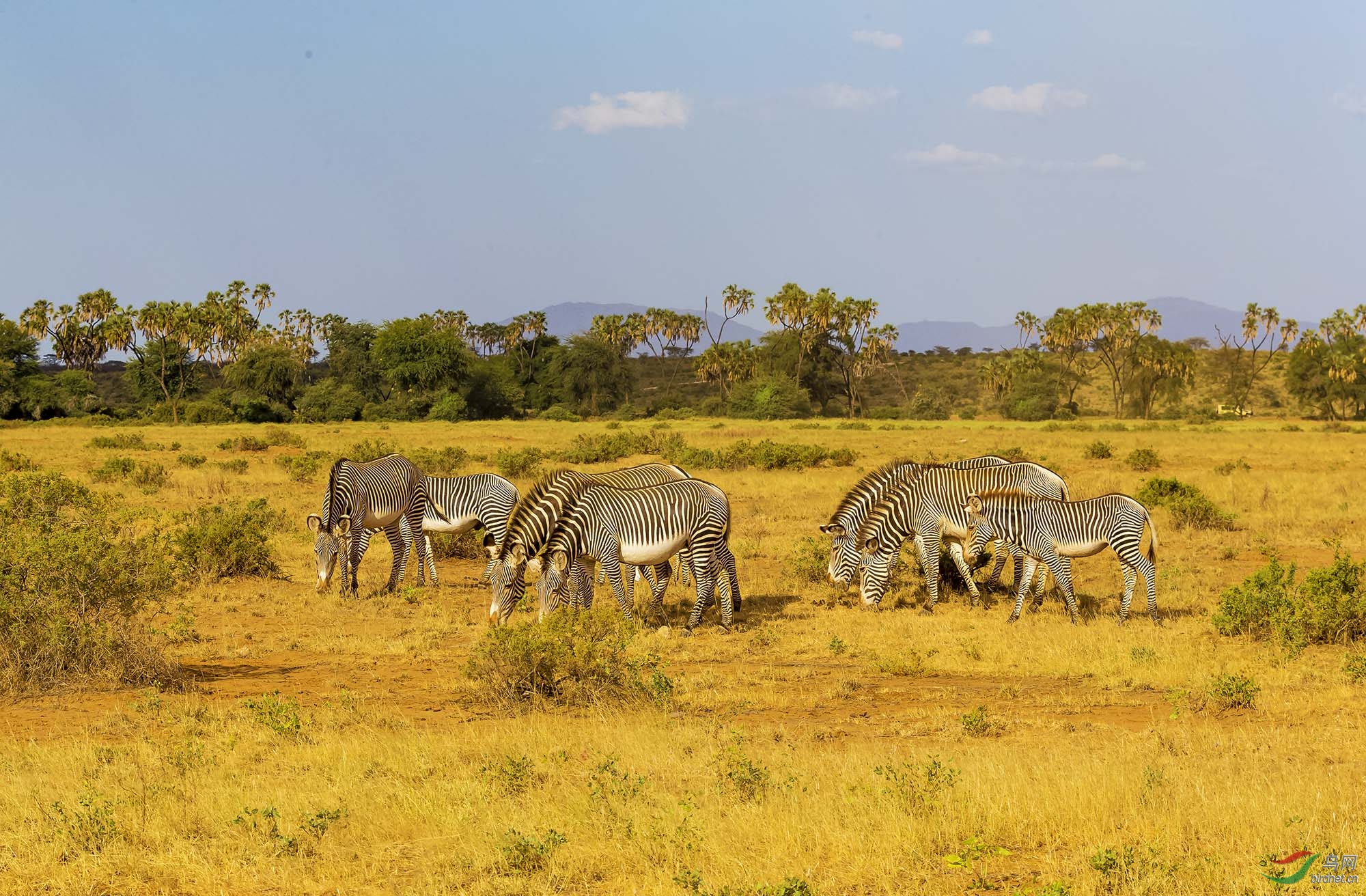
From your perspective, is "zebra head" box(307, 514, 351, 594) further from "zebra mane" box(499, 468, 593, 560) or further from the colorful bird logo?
the colorful bird logo

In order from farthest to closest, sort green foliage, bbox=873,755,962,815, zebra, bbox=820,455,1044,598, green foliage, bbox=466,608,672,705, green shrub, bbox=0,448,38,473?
green shrub, bbox=0,448,38,473 < zebra, bbox=820,455,1044,598 < green foliage, bbox=466,608,672,705 < green foliage, bbox=873,755,962,815

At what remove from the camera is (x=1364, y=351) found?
81750 millimetres

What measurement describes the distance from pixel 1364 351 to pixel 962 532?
80.2 metres

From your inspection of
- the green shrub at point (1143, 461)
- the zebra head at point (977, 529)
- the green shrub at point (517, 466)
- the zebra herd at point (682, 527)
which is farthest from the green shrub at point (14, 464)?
the green shrub at point (1143, 461)

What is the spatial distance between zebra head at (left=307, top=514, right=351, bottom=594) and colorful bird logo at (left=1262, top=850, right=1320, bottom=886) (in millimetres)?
12980

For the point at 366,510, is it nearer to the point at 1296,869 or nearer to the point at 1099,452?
the point at 1296,869

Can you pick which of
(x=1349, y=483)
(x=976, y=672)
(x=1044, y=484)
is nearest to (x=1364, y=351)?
(x=1349, y=483)

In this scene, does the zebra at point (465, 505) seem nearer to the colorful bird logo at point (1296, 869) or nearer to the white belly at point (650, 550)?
the white belly at point (650, 550)

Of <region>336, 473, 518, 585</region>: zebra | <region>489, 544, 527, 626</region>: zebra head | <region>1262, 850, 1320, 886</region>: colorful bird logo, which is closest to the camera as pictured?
<region>1262, 850, 1320, 886</region>: colorful bird logo

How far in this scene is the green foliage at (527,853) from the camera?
21.2 ft

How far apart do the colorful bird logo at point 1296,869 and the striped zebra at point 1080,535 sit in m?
8.28

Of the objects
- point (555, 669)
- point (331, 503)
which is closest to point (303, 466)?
point (331, 503)

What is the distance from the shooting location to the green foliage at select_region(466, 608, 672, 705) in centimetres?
1058

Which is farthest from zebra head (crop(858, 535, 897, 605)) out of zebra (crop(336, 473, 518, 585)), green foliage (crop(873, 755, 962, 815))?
green foliage (crop(873, 755, 962, 815))
